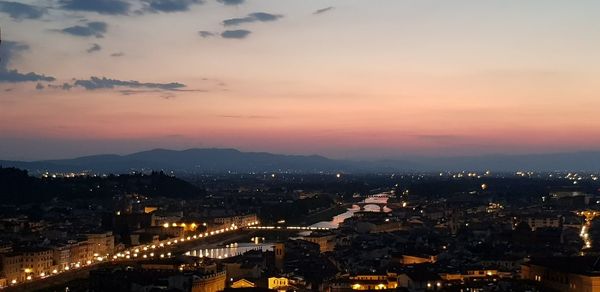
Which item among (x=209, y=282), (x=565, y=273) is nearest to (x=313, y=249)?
(x=209, y=282)

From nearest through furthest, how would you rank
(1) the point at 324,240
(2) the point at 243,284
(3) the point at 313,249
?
(2) the point at 243,284 < (3) the point at 313,249 < (1) the point at 324,240

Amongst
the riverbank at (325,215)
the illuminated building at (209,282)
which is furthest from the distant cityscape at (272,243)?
the riverbank at (325,215)

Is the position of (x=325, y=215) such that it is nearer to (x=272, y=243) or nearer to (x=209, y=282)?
(x=272, y=243)

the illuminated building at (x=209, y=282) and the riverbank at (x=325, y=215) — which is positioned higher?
the illuminated building at (x=209, y=282)

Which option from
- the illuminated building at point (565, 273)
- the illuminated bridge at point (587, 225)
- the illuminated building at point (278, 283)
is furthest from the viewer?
the illuminated bridge at point (587, 225)

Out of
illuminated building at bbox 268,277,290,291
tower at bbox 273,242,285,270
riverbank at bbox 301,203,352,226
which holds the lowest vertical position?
riverbank at bbox 301,203,352,226

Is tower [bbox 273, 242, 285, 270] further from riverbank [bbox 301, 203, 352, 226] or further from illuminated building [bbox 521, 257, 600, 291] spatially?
riverbank [bbox 301, 203, 352, 226]

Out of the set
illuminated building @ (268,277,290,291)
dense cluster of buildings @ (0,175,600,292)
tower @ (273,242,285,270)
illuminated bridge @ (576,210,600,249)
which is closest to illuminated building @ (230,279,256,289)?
dense cluster of buildings @ (0,175,600,292)

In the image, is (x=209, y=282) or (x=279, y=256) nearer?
(x=209, y=282)

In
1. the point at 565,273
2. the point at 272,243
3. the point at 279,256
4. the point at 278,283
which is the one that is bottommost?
the point at 272,243

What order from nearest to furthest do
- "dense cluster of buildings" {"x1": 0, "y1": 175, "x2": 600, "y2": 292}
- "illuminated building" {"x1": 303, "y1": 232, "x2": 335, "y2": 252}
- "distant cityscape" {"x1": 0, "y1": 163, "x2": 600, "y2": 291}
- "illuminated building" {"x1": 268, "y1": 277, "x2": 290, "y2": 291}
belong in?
"dense cluster of buildings" {"x1": 0, "y1": 175, "x2": 600, "y2": 292} → "illuminated building" {"x1": 268, "y1": 277, "x2": 290, "y2": 291} → "distant cityscape" {"x1": 0, "y1": 163, "x2": 600, "y2": 291} → "illuminated building" {"x1": 303, "y1": 232, "x2": 335, "y2": 252}

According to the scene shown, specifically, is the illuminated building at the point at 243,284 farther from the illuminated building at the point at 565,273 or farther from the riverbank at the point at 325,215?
the riverbank at the point at 325,215

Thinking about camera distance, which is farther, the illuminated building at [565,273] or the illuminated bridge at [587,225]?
the illuminated bridge at [587,225]

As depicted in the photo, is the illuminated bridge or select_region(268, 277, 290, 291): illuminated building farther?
the illuminated bridge
